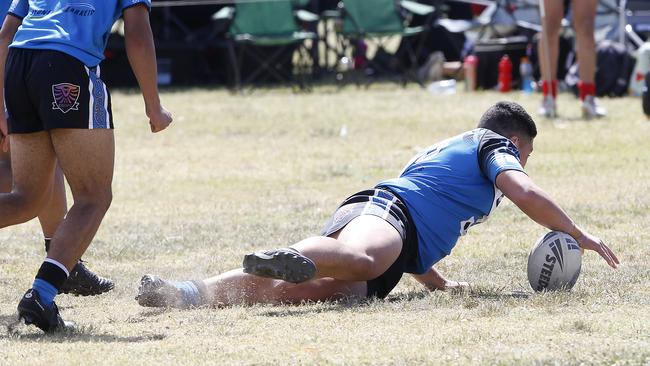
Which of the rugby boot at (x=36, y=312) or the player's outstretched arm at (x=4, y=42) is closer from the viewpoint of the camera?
the rugby boot at (x=36, y=312)

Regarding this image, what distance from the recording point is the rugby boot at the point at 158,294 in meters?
5.29

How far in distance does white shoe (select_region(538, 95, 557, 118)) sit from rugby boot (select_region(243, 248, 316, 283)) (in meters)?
7.57

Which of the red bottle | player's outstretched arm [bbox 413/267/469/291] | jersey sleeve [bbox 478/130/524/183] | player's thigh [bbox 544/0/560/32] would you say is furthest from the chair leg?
jersey sleeve [bbox 478/130/524/183]

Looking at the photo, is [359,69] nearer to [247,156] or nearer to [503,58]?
[503,58]

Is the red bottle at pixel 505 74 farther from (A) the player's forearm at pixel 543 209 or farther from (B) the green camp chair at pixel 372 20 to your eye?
(A) the player's forearm at pixel 543 209

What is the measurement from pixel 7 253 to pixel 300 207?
6.83ft

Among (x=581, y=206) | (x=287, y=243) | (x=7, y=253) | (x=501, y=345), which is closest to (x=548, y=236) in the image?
(x=501, y=345)

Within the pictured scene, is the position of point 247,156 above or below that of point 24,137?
below

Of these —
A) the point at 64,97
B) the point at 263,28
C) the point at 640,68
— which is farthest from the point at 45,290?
the point at 263,28

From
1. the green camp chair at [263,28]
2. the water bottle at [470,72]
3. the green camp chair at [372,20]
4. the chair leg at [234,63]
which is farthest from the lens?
the chair leg at [234,63]

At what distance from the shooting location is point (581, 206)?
8102mm

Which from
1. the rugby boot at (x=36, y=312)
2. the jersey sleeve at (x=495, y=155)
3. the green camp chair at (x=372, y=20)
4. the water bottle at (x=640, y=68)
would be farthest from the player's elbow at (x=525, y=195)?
the green camp chair at (x=372, y=20)

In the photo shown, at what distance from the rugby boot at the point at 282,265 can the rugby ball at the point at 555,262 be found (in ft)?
3.58

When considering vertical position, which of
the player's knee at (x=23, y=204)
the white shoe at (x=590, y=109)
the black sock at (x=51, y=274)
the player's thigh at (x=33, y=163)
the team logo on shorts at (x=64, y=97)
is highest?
the team logo on shorts at (x=64, y=97)
